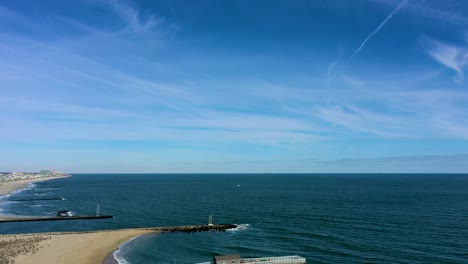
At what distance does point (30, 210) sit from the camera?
126 m

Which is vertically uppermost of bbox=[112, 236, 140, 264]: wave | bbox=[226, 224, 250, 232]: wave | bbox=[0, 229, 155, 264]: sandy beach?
bbox=[226, 224, 250, 232]: wave

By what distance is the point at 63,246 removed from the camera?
68125 mm

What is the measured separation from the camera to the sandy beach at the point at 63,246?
59.3 m

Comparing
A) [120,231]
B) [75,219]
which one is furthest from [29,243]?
[75,219]

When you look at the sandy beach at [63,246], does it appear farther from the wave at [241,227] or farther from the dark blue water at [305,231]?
the wave at [241,227]

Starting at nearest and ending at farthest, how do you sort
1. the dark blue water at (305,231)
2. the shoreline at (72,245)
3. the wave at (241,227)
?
the shoreline at (72,245), the dark blue water at (305,231), the wave at (241,227)

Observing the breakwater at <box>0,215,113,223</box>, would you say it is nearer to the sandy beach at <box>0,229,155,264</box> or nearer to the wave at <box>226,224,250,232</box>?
the sandy beach at <box>0,229,155,264</box>

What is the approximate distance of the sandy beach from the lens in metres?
59.3

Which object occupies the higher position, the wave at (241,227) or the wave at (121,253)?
the wave at (241,227)

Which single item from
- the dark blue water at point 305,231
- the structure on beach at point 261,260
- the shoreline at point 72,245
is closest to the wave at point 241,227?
the dark blue water at point 305,231

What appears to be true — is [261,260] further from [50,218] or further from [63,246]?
[50,218]

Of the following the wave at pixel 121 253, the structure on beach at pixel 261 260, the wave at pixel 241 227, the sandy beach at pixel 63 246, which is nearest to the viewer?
the structure on beach at pixel 261 260

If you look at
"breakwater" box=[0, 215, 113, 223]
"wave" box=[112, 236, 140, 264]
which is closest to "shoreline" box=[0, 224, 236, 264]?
"wave" box=[112, 236, 140, 264]

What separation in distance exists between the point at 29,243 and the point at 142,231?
75.0 ft
